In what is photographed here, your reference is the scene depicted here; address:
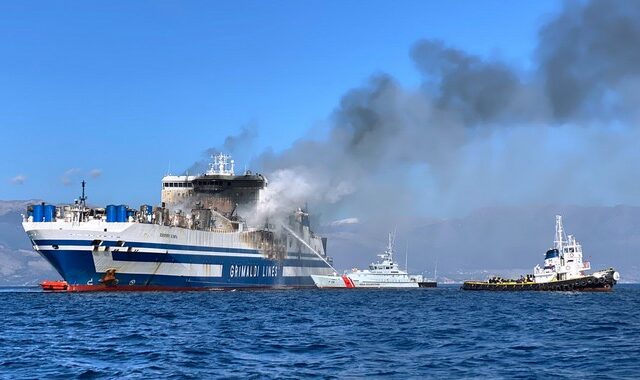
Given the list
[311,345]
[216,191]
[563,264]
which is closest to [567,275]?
[563,264]

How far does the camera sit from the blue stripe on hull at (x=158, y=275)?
90250 millimetres

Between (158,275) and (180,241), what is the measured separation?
5.52 metres

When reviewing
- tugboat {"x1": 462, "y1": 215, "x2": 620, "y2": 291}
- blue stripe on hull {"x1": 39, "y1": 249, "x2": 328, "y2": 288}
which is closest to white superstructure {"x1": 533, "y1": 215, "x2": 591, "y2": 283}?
tugboat {"x1": 462, "y1": 215, "x2": 620, "y2": 291}

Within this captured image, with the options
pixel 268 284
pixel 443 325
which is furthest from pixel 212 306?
pixel 268 284

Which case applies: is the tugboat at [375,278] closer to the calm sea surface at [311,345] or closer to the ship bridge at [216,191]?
the ship bridge at [216,191]

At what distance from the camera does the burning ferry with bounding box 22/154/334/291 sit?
9081 centimetres

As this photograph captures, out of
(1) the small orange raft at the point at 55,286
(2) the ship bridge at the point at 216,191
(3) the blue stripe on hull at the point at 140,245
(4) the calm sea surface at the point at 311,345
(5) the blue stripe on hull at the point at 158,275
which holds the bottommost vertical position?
(4) the calm sea surface at the point at 311,345

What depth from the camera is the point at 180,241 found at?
329 feet

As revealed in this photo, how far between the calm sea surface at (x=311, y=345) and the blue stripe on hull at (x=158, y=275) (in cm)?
2915

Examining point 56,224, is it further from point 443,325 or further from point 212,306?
point 443,325

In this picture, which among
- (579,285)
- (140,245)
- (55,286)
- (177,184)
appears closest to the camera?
(140,245)

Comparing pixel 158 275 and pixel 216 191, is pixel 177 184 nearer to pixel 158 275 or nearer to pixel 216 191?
pixel 216 191

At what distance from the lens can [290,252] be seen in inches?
5271

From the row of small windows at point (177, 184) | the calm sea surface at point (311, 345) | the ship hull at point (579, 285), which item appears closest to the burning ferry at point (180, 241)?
the row of small windows at point (177, 184)
